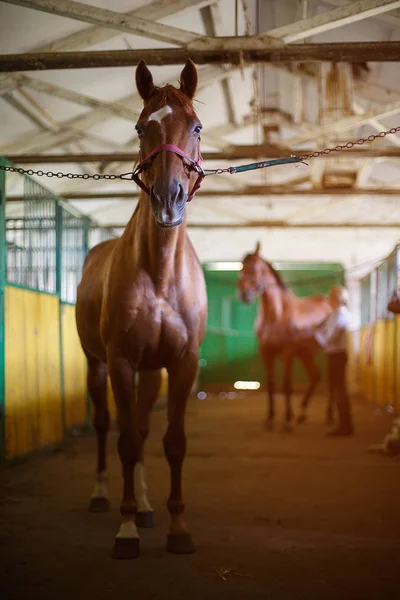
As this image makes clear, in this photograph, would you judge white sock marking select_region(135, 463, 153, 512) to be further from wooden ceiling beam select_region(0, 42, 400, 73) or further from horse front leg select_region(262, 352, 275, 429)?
horse front leg select_region(262, 352, 275, 429)

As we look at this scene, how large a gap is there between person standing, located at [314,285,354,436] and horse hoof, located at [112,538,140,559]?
4905mm

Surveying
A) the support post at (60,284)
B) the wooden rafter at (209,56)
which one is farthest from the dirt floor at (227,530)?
the wooden rafter at (209,56)

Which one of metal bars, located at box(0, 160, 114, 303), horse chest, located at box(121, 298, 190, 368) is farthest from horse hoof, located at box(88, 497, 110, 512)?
metal bars, located at box(0, 160, 114, 303)

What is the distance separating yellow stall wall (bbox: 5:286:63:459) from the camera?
541 centimetres

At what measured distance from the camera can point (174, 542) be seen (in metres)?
3.13

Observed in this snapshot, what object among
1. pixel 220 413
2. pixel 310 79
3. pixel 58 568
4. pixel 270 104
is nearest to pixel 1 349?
pixel 58 568

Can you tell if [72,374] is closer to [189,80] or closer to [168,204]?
[189,80]

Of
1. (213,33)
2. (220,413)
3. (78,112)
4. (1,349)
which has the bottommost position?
(220,413)

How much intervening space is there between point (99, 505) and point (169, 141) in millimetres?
2343

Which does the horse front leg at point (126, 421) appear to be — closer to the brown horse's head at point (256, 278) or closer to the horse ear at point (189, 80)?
the horse ear at point (189, 80)

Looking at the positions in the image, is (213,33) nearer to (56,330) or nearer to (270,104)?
(270,104)

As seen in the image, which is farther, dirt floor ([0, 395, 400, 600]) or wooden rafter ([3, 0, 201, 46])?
wooden rafter ([3, 0, 201, 46])

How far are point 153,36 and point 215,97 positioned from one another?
5.09 m

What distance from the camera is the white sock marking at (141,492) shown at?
12.2ft
